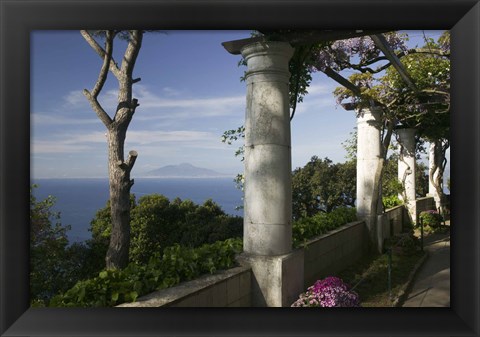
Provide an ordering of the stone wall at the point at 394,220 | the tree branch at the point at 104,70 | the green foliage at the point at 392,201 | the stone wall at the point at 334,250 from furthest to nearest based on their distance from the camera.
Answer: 1. the green foliage at the point at 392,201
2. the tree branch at the point at 104,70
3. the stone wall at the point at 394,220
4. the stone wall at the point at 334,250

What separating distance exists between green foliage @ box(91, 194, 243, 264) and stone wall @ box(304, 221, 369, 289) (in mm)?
7328

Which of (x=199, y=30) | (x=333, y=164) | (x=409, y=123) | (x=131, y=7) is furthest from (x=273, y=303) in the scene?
(x=333, y=164)

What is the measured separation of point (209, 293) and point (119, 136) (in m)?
8.31

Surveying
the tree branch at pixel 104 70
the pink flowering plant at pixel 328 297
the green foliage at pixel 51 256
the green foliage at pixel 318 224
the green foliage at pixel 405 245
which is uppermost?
the tree branch at pixel 104 70

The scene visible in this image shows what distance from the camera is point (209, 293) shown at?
11.4ft

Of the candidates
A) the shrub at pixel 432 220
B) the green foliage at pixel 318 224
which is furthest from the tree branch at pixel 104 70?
the shrub at pixel 432 220

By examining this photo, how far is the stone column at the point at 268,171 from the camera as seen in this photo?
4230mm

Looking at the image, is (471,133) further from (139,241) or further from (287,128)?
(139,241)

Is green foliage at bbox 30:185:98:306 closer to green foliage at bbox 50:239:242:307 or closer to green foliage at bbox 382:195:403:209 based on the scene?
green foliage at bbox 50:239:242:307

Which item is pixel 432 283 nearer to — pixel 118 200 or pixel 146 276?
pixel 146 276

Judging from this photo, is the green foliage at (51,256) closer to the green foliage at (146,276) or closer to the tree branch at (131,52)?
the tree branch at (131,52)

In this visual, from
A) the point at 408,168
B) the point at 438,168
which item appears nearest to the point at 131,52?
the point at 408,168

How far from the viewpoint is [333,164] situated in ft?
71.8

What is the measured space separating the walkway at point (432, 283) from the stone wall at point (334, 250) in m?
1.30
